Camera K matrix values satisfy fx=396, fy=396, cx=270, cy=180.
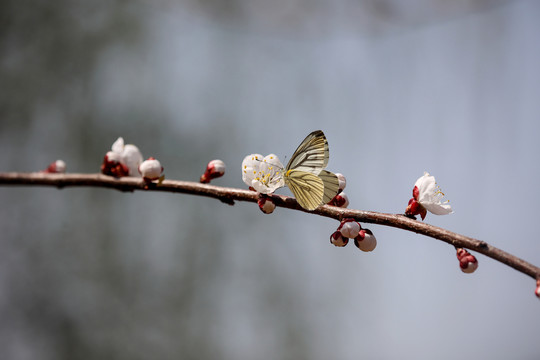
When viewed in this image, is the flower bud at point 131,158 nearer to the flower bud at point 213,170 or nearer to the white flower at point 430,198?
the flower bud at point 213,170

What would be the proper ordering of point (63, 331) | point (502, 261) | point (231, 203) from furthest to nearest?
point (63, 331)
point (231, 203)
point (502, 261)

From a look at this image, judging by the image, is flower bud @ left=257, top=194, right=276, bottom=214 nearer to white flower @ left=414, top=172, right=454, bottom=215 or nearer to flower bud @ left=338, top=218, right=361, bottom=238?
flower bud @ left=338, top=218, right=361, bottom=238

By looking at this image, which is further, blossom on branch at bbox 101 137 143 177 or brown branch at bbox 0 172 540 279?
blossom on branch at bbox 101 137 143 177

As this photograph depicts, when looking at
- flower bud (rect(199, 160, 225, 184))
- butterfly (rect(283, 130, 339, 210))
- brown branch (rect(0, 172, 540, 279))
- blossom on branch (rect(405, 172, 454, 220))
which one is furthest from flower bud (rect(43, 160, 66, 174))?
blossom on branch (rect(405, 172, 454, 220))

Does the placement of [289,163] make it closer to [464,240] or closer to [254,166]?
[254,166]

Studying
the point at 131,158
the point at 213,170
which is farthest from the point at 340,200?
the point at 131,158

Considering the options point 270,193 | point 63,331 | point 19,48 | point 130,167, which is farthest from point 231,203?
point 19,48

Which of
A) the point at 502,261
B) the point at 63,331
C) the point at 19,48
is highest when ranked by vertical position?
the point at 19,48

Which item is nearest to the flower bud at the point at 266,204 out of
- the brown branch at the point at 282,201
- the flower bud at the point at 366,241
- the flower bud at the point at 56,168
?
the brown branch at the point at 282,201
